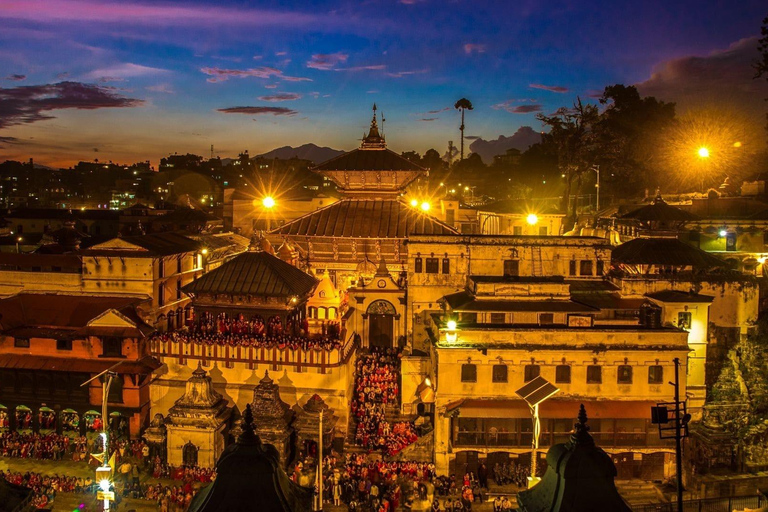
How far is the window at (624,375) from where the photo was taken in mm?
32844

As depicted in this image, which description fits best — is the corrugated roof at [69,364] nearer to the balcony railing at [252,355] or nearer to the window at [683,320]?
the balcony railing at [252,355]

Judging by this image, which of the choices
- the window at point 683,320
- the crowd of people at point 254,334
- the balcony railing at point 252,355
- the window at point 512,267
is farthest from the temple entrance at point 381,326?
the window at point 683,320

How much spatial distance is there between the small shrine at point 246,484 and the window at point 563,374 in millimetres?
26332

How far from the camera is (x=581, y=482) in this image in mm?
8641

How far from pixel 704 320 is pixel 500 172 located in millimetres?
81863

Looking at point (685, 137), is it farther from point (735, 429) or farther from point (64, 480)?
point (64, 480)

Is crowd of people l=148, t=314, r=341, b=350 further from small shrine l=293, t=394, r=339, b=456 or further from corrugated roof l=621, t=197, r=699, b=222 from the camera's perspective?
corrugated roof l=621, t=197, r=699, b=222

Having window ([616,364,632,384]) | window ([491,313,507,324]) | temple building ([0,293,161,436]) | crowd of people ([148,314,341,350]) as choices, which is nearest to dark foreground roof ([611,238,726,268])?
window ([616,364,632,384])

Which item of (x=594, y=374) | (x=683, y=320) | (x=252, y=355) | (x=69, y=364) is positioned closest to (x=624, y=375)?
(x=594, y=374)

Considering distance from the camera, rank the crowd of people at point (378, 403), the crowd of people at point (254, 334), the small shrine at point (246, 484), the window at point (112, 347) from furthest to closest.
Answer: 1. the window at point (112, 347)
2. the crowd of people at point (254, 334)
3. the crowd of people at point (378, 403)
4. the small shrine at point (246, 484)

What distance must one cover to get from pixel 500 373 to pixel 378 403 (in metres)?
7.74

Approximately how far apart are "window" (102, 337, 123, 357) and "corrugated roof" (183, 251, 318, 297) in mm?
4797

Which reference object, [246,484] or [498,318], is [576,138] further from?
[246,484]

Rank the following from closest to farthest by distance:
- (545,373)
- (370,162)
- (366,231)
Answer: (545,373) < (366,231) < (370,162)
